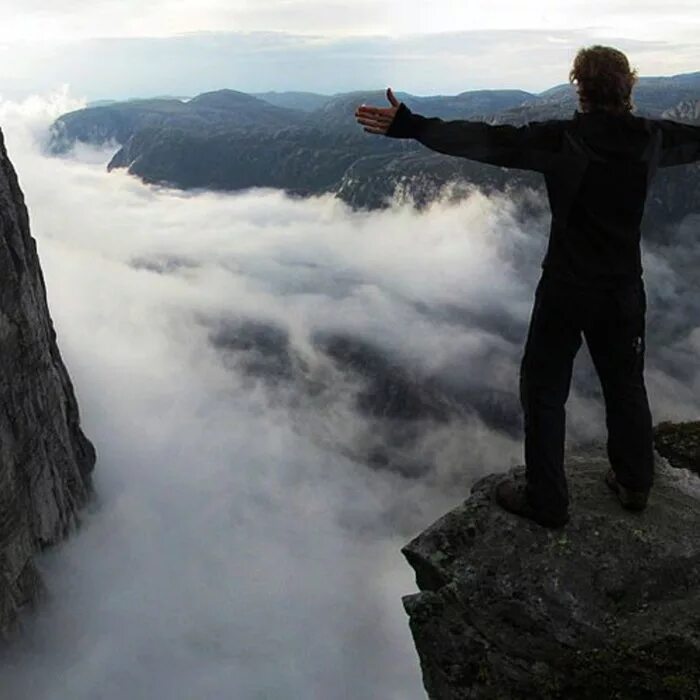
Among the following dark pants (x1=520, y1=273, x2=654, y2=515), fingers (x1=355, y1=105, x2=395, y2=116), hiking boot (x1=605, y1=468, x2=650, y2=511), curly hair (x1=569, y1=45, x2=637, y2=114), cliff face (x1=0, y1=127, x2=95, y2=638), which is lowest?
cliff face (x1=0, y1=127, x2=95, y2=638)

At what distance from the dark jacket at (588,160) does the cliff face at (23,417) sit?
63800mm

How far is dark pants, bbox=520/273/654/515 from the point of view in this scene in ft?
28.2

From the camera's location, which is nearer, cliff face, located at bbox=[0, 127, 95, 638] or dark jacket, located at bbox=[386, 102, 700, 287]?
dark jacket, located at bbox=[386, 102, 700, 287]

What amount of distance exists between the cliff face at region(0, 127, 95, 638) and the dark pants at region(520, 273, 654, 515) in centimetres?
6268

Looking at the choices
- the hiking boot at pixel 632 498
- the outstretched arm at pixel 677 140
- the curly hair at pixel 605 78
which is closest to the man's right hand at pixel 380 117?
the curly hair at pixel 605 78

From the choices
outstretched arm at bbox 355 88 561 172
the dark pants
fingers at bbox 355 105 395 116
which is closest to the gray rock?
the dark pants

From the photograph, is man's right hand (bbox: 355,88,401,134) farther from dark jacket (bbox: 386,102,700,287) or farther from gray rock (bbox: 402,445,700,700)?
gray rock (bbox: 402,445,700,700)

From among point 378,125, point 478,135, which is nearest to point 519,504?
point 478,135

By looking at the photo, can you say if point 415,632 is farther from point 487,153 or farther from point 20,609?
point 20,609

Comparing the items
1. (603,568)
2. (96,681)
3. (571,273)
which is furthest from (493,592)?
(96,681)

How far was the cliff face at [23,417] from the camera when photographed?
64.6 metres

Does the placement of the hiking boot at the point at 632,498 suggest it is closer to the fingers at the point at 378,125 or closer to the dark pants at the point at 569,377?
the dark pants at the point at 569,377

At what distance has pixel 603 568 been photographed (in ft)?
29.3

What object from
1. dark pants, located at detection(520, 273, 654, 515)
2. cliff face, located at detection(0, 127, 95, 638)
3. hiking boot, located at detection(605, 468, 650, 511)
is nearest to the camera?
dark pants, located at detection(520, 273, 654, 515)
